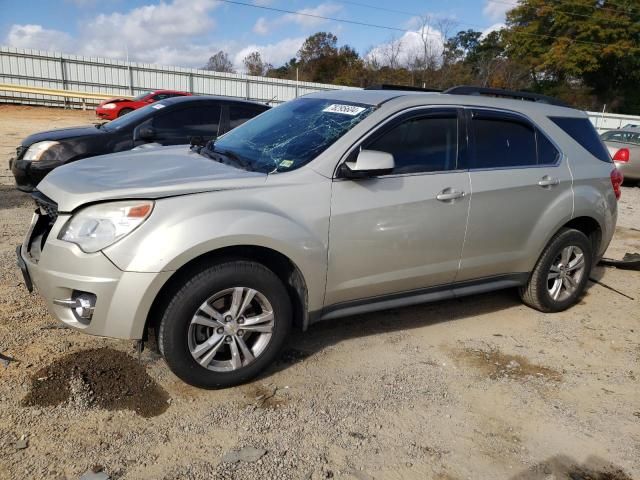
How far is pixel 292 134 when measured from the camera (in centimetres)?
374

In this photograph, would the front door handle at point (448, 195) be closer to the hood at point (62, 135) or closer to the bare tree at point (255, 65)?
the hood at point (62, 135)

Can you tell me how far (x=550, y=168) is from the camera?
4.29 metres

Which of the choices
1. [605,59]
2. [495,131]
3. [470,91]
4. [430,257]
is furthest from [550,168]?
[605,59]

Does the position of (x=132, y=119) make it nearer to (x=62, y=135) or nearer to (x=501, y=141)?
(x=62, y=135)

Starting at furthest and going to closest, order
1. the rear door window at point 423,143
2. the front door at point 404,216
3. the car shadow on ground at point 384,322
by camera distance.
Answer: the car shadow on ground at point 384,322
the rear door window at point 423,143
the front door at point 404,216

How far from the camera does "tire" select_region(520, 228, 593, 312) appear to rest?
4469 mm

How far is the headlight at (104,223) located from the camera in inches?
110

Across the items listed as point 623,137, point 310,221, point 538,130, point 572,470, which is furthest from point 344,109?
point 623,137

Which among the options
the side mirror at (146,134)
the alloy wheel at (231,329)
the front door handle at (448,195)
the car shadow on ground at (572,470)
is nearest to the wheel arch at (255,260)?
the alloy wheel at (231,329)

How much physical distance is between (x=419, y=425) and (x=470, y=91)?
8.84 feet

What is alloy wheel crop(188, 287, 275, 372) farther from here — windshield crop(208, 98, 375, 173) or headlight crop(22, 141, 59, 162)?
headlight crop(22, 141, 59, 162)

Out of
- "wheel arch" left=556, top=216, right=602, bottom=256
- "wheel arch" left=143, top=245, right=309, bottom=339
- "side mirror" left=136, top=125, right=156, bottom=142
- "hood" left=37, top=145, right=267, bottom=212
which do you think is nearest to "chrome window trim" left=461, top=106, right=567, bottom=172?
"wheel arch" left=556, top=216, right=602, bottom=256

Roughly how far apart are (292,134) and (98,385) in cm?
207

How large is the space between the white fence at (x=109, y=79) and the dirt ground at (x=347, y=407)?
24492 millimetres
